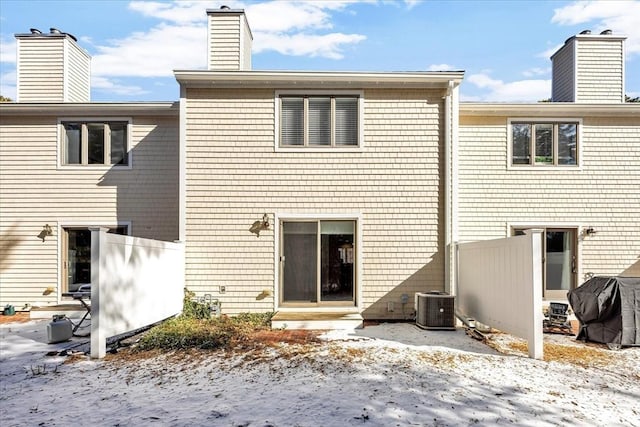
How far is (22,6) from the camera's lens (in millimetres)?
9531

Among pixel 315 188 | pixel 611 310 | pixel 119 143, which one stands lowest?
pixel 611 310

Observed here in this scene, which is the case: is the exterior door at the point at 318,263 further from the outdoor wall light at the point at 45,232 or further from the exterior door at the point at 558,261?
the outdoor wall light at the point at 45,232

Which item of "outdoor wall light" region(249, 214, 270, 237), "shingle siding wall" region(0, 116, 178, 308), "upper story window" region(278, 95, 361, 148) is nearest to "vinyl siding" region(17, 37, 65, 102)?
"shingle siding wall" region(0, 116, 178, 308)

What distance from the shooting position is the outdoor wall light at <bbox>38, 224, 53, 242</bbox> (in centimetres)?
881

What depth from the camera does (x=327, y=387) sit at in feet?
13.9

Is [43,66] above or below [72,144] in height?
above

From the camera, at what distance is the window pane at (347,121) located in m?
7.97

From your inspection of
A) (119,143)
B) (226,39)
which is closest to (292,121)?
(226,39)

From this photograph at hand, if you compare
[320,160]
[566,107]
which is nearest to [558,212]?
[566,107]

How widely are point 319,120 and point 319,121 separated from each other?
2 cm

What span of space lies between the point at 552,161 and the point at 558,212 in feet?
3.78

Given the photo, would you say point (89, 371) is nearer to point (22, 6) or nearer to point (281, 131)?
point (281, 131)

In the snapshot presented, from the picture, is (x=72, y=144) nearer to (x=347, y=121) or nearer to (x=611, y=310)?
(x=347, y=121)

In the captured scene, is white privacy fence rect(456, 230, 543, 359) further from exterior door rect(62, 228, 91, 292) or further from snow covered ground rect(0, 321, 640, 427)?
exterior door rect(62, 228, 91, 292)
